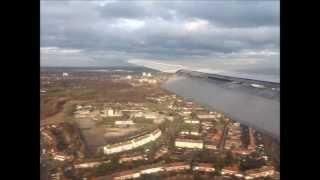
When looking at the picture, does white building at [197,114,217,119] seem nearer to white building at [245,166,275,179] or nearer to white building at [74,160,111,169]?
white building at [245,166,275,179]

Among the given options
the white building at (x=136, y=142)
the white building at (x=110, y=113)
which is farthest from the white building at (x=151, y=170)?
the white building at (x=110, y=113)

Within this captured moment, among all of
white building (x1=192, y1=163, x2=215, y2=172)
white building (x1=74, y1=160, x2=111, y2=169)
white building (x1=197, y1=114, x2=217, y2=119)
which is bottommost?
white building (x1=192, y1=163, x2=215, y2=172)

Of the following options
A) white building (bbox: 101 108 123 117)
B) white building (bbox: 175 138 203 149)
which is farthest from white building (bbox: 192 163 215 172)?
white building (bbox: 101 108 123 117)

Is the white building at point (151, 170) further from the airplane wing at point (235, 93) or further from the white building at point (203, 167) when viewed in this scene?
the airplane wing at point (235, 93)

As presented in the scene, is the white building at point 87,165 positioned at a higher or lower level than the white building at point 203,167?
higher

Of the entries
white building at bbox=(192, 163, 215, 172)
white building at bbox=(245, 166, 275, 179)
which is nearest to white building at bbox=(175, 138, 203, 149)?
white building at bbox=(192, 163, 215, 172)

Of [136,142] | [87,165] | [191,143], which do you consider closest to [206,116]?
[191,143]

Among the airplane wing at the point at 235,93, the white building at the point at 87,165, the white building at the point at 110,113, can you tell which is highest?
the airplane wing at the point at 235,93

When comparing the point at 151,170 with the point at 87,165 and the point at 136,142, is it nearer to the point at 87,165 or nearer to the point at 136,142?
the point at 136,142

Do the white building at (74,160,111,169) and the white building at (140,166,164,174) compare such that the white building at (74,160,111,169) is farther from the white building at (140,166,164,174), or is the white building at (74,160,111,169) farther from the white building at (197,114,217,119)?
the white building at (197,114,217,119)

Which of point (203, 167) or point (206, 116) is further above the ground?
point (206, 116)

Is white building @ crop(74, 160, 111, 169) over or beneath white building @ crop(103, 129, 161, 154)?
beneath
